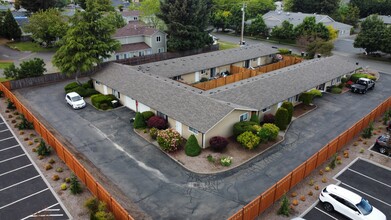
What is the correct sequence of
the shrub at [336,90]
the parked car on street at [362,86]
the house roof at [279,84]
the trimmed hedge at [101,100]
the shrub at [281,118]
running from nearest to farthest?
the shrub at [281,118] → the house roof at [279,84] → the trimmed hedge at [101,100] → the shrub at [336,90] → the parked car on street at [362,86]

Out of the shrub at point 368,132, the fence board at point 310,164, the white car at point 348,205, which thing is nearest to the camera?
the white car at point 348,205

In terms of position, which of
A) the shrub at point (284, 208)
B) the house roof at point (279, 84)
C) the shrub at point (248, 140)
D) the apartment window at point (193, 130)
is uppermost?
the house roof at point (279, 84)

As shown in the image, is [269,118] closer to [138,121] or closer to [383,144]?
[383,144]

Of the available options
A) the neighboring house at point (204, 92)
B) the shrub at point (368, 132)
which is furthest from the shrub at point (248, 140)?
the shrub at point (368, 132)

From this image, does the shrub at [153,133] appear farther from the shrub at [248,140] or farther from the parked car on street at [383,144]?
the parked car on street at [383,144]

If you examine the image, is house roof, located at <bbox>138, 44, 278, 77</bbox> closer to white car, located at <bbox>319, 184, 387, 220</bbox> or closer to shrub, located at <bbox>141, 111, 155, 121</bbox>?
shrub, located at <bbox>141, 111, 155, 121</bbox>

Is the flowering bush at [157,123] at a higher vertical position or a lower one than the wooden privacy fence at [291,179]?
higher

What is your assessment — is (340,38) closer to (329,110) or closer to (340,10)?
(340,10)
